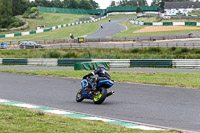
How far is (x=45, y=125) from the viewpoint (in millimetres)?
8453

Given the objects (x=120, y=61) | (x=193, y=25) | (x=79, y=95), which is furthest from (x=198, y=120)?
(x=193, y=25)

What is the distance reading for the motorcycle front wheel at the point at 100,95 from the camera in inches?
Answer: 499

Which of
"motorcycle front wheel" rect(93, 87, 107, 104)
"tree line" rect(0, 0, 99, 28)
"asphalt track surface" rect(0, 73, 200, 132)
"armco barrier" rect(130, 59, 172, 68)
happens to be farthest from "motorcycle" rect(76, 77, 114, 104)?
"tree line" rect(0, 0, 99, 28)

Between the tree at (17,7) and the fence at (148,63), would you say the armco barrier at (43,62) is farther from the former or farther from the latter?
the tree at (17,7)

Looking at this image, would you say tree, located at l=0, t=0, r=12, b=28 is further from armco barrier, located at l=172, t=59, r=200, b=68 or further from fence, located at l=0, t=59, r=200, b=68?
armco barrier, located at l=172, t=59, r=200, b=68

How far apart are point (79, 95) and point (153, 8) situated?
150m

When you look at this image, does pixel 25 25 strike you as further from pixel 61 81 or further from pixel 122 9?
pixel 122 9

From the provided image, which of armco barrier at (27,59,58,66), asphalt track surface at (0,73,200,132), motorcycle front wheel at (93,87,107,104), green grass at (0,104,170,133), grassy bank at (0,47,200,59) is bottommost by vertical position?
grassy bank at (0,47,200,59)

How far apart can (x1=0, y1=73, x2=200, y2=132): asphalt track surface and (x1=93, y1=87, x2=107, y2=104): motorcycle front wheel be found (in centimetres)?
24

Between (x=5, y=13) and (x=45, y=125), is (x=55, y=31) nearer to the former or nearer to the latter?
(x=5, y=13)

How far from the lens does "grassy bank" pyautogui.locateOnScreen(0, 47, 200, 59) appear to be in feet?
136

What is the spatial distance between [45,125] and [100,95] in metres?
4.54

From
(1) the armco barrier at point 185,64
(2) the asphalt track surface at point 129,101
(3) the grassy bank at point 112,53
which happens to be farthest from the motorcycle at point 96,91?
(3) the grassy bank at point 112,53

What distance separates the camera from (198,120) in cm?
996
